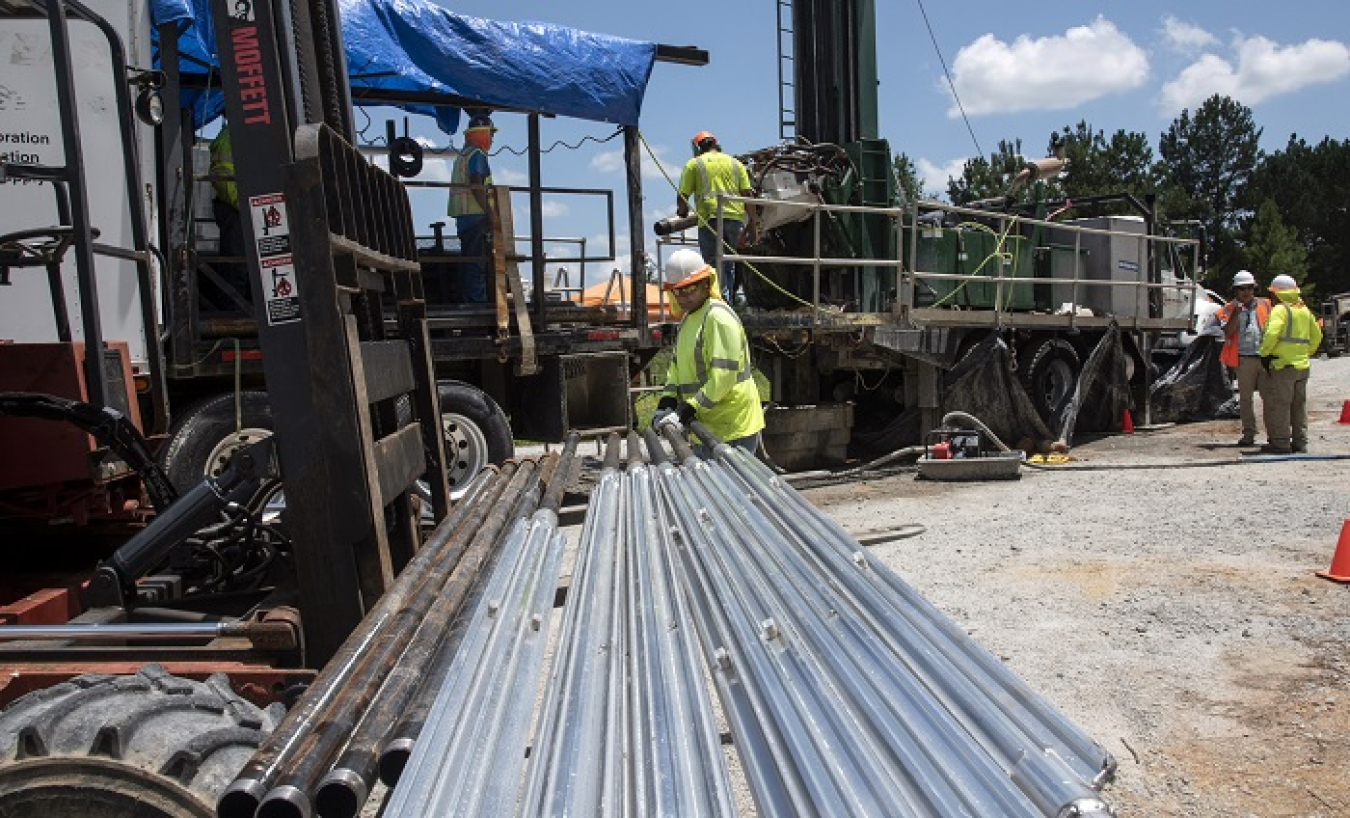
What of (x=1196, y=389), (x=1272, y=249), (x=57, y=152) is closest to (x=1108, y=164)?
(x=1272, y=249)

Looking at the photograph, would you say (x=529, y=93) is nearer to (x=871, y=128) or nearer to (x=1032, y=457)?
(x=871, y=128)

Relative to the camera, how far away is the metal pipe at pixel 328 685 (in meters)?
1.72

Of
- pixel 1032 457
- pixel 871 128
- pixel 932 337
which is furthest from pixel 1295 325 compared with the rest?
pixel 871 128

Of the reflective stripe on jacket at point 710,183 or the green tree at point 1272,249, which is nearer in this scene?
the reflective stripe on jacket at point 710,183

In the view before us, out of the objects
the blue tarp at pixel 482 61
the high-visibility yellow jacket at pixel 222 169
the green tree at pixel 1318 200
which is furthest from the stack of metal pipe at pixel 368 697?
the green tree at pixel 1318 200

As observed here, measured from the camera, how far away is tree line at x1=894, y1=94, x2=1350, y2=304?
49219mm

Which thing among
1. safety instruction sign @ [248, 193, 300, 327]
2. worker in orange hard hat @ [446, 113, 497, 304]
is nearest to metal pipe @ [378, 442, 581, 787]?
safety instruction sign @ [248, 193, 300, 327]

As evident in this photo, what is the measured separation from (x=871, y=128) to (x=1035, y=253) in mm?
3650

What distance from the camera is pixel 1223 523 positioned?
855cm

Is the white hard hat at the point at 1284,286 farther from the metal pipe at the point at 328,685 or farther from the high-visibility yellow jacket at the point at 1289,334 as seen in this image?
the metal pipe at the point at 328,685

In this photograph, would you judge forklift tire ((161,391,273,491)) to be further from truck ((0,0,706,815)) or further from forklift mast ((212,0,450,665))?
forklift mast ((212,0,450,665))

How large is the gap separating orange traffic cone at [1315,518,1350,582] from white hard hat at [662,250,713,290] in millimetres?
4100

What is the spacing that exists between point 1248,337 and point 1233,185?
52267 mm

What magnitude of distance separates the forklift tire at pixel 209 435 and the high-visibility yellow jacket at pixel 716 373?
3379 millimetres
